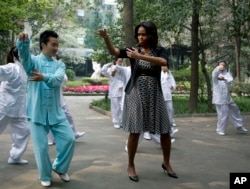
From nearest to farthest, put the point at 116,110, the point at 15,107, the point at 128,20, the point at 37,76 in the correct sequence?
the point at 37,76 → the point at 15,107 → the point at 116,110 → the point at 128,20

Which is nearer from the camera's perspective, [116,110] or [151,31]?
[151,31]

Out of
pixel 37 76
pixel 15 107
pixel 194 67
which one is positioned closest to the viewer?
pixel 37 76

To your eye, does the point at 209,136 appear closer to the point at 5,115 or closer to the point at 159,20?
the point at 5,115

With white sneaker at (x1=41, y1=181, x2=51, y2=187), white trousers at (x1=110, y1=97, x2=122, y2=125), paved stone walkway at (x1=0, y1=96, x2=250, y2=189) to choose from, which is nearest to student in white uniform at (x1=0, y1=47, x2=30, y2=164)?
paved stone walkway at (x1=0, y1=96, x2=250, y2=189)

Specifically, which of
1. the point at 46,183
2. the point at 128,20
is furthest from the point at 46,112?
the point at 128,20

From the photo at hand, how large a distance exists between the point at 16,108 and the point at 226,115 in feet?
15.9

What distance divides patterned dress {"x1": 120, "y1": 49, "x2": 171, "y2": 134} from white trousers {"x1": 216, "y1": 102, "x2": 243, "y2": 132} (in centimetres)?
414

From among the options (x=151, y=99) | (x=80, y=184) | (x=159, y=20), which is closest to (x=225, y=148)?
(x=151, y=99)

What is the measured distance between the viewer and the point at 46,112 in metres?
4.49

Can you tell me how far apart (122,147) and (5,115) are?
2.28 meters

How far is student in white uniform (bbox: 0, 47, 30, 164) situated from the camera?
550 centimetres

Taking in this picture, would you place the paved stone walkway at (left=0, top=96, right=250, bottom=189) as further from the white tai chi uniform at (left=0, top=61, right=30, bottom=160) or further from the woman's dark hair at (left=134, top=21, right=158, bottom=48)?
the woman's dark hair at (left=134, top=21, right=158, bottom=48)

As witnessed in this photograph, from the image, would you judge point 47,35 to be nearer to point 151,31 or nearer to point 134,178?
point 151,31

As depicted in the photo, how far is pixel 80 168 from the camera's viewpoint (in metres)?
5.38
